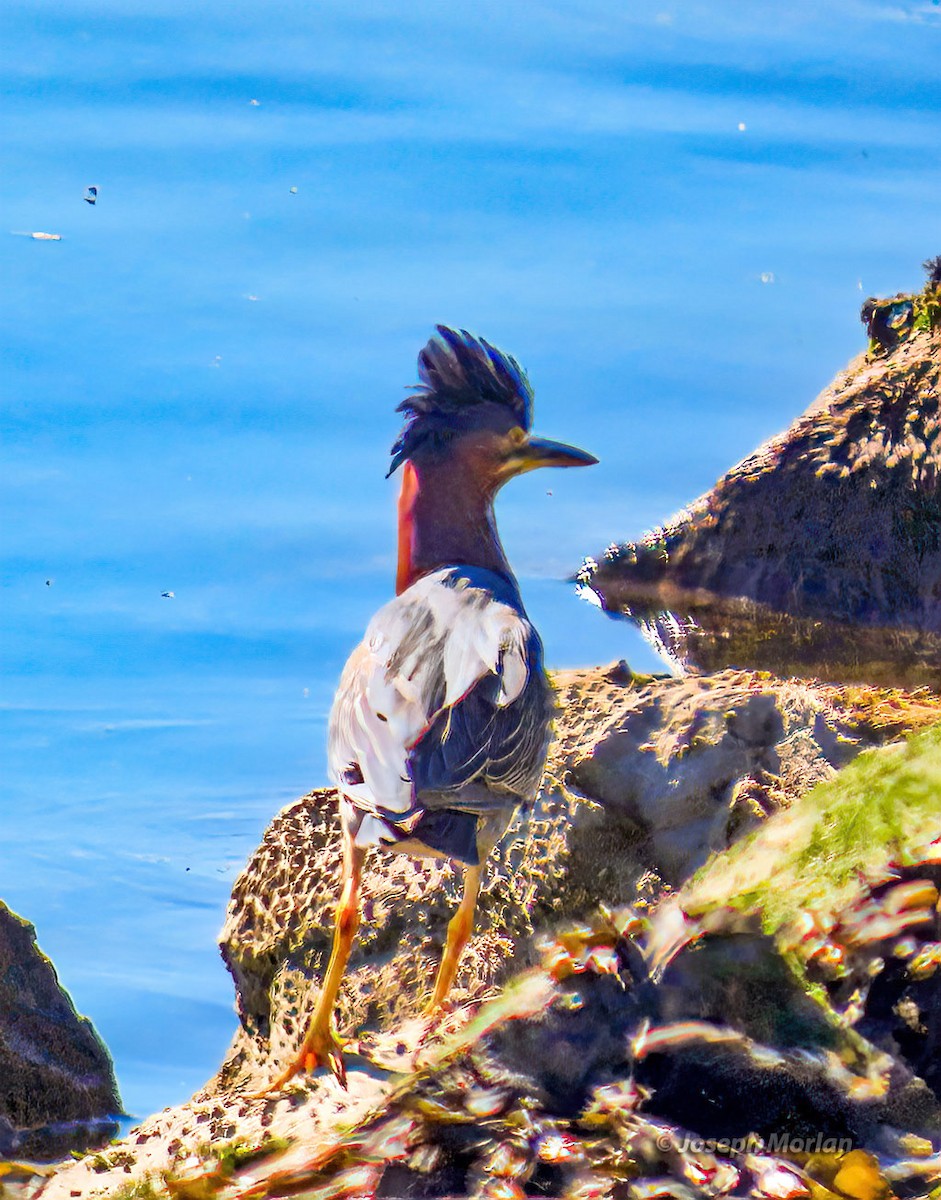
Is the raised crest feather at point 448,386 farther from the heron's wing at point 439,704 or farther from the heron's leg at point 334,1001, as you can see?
the heron's leg at point 334,1001

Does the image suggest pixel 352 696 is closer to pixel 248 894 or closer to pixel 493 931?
pixel 493 931

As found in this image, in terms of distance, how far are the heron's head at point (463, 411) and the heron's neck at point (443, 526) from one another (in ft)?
0.18

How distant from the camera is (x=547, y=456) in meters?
7.18

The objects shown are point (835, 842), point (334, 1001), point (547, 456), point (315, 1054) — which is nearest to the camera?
point (835, 842)

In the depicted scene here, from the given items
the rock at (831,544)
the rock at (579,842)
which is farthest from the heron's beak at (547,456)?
the rock at (831,544)

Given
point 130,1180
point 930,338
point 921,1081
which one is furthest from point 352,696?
point 930,338

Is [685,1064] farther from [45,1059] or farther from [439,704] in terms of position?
[45,1059]

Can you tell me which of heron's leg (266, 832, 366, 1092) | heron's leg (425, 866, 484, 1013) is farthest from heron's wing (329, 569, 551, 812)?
heron's leg (425, 866, 484, 1013)

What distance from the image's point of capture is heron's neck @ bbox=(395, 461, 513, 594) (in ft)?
22.6

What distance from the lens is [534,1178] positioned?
179 inches

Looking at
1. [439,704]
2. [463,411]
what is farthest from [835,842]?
[463,411]

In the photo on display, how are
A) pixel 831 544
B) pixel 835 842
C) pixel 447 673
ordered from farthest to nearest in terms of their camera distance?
pixel 831 544
pixel 447 673
pixel 835 842

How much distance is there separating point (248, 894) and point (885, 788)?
368 cm

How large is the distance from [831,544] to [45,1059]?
6.80 metres
